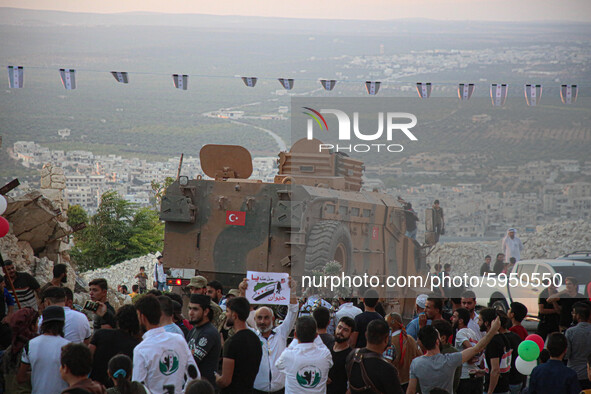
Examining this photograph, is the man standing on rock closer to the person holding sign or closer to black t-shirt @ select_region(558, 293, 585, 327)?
the person holding sign

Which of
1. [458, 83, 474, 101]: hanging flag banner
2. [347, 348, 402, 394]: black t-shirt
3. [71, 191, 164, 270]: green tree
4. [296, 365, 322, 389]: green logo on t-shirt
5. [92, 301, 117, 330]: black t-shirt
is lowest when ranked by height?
[71, 191, 164, 270]: green tree

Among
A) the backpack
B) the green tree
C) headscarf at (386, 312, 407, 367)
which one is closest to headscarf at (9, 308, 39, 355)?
the backpack

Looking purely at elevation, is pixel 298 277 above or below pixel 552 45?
below

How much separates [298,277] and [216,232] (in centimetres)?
204

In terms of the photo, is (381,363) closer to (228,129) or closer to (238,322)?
(238,322)

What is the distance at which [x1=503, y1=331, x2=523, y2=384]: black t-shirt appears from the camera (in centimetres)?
838

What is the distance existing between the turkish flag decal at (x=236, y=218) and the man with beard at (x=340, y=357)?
748 cm

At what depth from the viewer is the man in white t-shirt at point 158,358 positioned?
5902mm

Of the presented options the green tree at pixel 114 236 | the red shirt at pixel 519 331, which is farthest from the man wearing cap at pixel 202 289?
the green tree at pixel 114 236

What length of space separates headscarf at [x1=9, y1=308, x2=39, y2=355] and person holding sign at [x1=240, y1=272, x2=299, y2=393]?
2160 millimetres

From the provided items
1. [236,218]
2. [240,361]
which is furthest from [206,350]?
[236,218]

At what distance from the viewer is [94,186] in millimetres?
58938

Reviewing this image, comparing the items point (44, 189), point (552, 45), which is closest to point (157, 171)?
point (44, 189)

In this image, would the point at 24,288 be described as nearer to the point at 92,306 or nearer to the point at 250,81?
the point at 92,306
